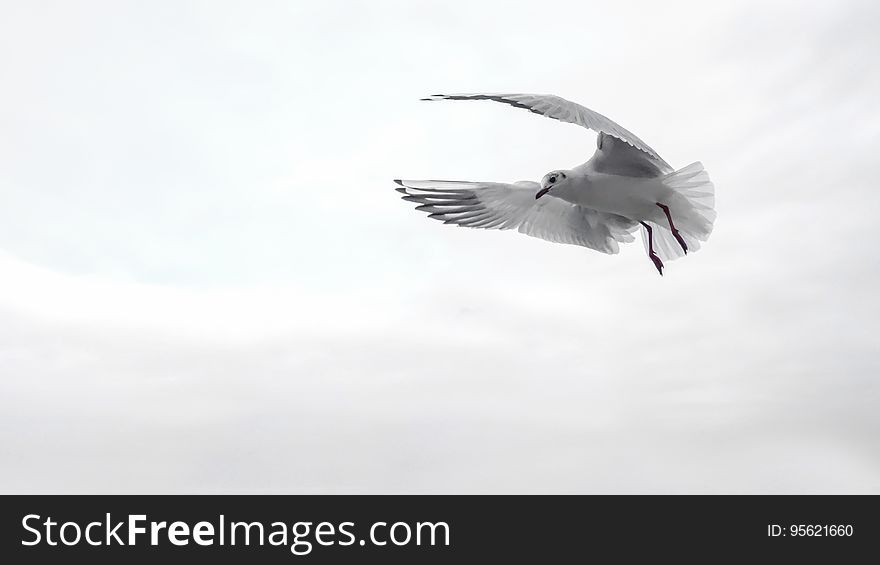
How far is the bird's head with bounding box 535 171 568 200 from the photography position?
625 centimetres

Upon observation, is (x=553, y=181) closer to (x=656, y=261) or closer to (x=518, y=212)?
(x=518, y=212)

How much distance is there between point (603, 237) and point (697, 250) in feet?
2.35

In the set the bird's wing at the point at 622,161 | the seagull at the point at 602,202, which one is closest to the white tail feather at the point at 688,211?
the seagull at the point at 602,202

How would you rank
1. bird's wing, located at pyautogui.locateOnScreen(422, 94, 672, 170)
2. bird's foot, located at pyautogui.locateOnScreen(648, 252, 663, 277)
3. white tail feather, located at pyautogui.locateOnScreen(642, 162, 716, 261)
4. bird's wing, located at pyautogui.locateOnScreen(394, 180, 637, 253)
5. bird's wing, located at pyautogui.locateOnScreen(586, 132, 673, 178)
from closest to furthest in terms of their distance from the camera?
bird's wing, located at pyautogui.locateOnScreen(422, 94, 672, 170) < bird's wing, located at pyautogui.locateOnScreen(586, 132, 673, 178) < white tail feather, located at pyautogui.locateOnScreen(642, 162, 716, 261) < bird's foot, located at pyautogui.locateOnScreen(648, 252, 663, 277) < bird's wing, located at pyautogui.locateOnScreen(394, 180, 637, 253)

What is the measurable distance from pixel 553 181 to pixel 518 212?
0.79 meters

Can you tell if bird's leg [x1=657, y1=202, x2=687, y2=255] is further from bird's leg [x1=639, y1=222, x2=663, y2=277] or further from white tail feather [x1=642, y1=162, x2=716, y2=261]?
bird's leg [x1=639, y1=222, x2=663, y2=277]

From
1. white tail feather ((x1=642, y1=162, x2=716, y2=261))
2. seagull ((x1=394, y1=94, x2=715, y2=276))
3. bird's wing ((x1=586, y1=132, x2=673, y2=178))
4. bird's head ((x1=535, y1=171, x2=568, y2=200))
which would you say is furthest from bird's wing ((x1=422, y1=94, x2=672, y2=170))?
white tail feather ((x1=642, y1=162, x2=716, y2=261))

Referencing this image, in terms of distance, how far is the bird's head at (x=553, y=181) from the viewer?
6.25 meters

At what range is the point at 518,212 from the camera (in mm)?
7020

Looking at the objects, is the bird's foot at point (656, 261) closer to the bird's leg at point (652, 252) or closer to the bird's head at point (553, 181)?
the bird's leg at point (652, 252)

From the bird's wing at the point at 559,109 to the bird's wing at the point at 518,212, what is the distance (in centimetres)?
160

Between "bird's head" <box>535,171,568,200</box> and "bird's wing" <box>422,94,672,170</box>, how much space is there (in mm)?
867

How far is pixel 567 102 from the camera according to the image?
5129mm
